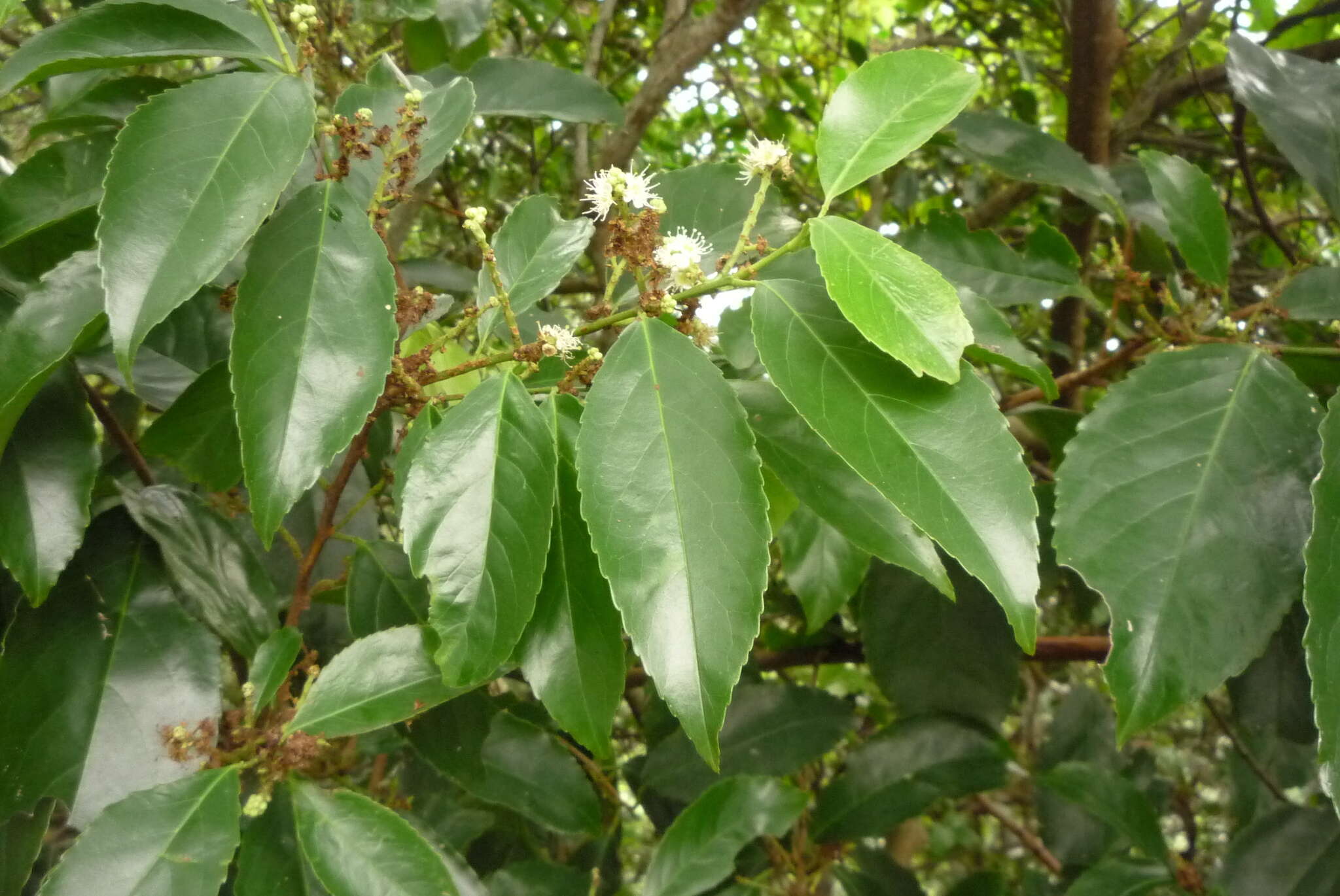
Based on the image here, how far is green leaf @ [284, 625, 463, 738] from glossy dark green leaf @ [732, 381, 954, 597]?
0.32 metres

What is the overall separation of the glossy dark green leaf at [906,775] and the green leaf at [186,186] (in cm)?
100

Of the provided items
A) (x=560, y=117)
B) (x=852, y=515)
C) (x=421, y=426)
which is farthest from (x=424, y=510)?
(x=560, y=117)

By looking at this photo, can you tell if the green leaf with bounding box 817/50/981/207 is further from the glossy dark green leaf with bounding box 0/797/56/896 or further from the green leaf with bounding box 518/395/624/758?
the glossy dark green leaf with bounding box 0/797/56/896

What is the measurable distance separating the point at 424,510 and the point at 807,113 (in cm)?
205

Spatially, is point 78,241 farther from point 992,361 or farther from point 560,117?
point 992,361

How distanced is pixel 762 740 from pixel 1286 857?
669 mm

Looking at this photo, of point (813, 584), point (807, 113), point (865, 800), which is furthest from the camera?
point (807, 113)

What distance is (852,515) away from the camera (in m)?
0.63

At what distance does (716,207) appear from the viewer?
824 millimetres

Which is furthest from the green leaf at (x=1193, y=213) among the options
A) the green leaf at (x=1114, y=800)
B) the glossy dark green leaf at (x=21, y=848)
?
the glossy dark green leaf at (x=21, y=848)

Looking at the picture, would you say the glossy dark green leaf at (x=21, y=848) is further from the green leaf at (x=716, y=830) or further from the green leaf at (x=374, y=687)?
the green leaf at (x=716, y=830)

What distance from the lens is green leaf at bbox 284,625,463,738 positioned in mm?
675

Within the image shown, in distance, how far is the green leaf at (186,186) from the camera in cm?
55

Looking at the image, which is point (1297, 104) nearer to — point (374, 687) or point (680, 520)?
point (680, 520)
